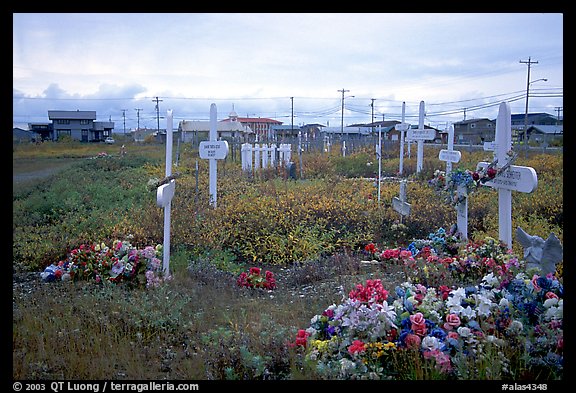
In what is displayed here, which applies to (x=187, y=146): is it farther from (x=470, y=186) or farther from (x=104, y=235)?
(x=470, y=186)

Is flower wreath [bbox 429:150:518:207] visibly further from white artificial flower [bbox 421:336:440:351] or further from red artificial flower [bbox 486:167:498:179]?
white artificial flower [bbox 421:336:440:351]

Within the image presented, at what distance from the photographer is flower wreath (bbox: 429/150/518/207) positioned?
5922 mm

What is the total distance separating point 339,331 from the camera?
3.79 m

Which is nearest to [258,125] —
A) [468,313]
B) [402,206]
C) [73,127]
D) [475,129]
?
[475,129]

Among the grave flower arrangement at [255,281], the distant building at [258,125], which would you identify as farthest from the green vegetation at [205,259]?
the distant building at [258,125]

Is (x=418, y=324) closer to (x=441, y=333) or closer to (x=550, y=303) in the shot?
(x=441, y=333)

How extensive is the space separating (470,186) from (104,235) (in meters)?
4.91

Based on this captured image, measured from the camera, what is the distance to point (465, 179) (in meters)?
6.47

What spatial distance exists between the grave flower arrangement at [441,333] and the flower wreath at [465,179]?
6.73ft

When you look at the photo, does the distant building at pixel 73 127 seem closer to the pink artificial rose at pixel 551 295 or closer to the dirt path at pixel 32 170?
the dirt path at pixel 32 170

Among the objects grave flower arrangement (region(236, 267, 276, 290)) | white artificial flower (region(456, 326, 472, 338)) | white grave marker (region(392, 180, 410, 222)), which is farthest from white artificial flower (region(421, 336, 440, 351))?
white grave marker (region(392, 180, 410, 222))
